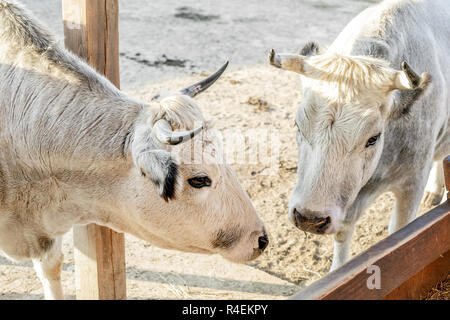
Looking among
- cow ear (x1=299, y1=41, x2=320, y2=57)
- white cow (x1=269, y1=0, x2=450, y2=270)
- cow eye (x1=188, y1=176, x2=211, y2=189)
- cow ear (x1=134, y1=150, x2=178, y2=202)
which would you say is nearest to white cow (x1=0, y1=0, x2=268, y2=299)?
cow eye (x1=188, y1=176, x2=211, y2=189)

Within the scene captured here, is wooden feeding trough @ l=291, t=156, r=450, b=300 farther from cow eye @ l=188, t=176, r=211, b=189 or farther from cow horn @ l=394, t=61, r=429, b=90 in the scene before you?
cow eye @ l=188, t=176, r=211, b=189

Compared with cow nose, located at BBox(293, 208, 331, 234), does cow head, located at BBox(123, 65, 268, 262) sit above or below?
above

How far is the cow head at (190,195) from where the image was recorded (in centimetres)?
233

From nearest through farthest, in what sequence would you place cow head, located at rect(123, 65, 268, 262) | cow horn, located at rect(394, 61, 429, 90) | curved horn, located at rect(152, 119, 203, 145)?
curved horn, located at rect(152, 119, 203, 145) < cow head, located at rect(123, 65, 268, 262) < cow horn, located at rect(394, 61, 429, 90)

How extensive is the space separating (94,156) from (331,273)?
52.2 inches

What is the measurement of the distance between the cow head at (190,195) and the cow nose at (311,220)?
0.29 metres

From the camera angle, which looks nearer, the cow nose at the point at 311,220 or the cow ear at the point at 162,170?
the cow ear at the point at 162,170

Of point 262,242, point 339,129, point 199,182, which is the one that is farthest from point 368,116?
point 199,182

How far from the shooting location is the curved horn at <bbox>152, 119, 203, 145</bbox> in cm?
210

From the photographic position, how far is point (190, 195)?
247 cm

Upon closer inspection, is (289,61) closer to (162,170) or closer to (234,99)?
(162,170)

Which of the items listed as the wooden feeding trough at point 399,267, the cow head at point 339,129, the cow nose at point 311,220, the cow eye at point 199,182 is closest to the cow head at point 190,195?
the cow eye at point 199,182

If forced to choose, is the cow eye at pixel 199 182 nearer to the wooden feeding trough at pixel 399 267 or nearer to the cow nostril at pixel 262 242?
the cow nostril at pixel 262 242

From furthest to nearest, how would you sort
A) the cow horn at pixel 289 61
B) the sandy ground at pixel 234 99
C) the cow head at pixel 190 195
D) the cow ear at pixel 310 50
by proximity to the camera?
the sandy ground at pixel 234 99, the cow ear at pixel 310 50, the cow horn at pixel 289 61, the cow head at pixel 190 195
